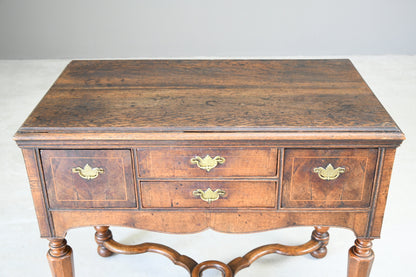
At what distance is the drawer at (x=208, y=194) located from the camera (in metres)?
1.91

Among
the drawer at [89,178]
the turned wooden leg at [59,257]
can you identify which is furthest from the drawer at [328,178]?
the turned wooden leg at [59,257]

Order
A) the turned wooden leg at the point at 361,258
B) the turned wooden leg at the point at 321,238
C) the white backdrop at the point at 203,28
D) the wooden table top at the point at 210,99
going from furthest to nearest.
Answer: the white backdrop at the point at 203,28 → the turned wooden leg at the point at 321,238 → the turned wooden leg at the point at 361,258 → the wooden table top at the point at 210,99

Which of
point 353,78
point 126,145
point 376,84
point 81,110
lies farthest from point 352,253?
point 376,84

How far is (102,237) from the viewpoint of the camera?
101 inches

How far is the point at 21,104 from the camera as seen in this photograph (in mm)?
4266

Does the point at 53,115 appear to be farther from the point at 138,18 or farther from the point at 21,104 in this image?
the point at 138,18

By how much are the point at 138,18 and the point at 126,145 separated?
3742 mm

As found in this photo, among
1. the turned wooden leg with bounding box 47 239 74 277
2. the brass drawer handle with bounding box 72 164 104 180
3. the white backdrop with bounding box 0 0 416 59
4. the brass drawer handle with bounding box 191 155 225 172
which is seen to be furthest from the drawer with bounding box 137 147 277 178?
the white backdrop with bounding box 0 0 416 59

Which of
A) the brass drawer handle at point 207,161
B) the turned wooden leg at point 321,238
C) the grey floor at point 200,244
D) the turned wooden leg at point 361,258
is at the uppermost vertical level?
the brass drawer handle at point 207,161

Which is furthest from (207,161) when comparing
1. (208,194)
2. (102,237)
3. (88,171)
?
(102,237)

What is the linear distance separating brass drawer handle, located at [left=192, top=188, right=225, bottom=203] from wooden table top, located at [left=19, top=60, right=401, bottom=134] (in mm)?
243

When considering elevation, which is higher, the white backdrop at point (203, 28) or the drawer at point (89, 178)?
the drawer at point (89, 178)

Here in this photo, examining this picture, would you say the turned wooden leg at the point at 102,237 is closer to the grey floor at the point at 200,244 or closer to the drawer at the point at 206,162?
the grey floor at the point at 200,244

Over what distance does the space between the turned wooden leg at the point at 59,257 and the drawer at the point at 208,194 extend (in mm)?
389
